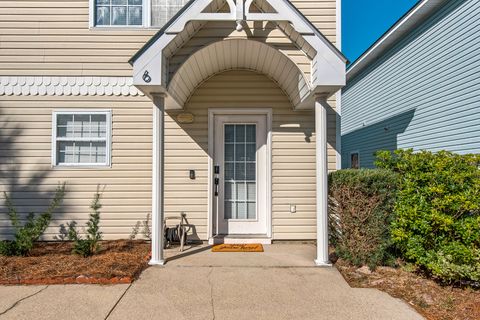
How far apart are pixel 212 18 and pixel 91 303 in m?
3.61

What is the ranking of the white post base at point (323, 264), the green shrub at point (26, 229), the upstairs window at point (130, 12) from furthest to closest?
1. the upstairs window at point (130, 12)
2. the green shrub at point (26, 229)
3. the white post base at point (323, 264)

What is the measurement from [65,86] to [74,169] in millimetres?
1520

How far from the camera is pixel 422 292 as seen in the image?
3.50 meters

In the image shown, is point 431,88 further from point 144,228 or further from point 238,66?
point 144,228

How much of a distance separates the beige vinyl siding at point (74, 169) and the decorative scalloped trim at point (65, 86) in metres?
0.11

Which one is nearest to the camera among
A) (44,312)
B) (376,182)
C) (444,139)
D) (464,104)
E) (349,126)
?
(44,312)

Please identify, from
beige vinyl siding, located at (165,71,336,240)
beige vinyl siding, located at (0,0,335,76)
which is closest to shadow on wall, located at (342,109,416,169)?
beige vinyl siding, located at (165,71,336,240)

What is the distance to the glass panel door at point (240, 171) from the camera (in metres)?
5.68

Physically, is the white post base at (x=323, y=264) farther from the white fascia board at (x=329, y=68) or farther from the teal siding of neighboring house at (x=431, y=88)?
the teal siding of neighboring house at (x=431, y=88)

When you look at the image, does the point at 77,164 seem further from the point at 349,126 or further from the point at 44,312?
the point at 349,126

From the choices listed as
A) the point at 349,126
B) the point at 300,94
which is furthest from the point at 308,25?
the point at 349,126

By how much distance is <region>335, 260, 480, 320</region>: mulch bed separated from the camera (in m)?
3.11

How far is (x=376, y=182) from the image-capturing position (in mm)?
4133

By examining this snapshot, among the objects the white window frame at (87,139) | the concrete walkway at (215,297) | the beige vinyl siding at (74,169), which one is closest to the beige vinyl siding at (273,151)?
the beige vinyl siding at (74,169)
